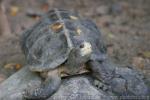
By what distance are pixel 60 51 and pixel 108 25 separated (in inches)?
108

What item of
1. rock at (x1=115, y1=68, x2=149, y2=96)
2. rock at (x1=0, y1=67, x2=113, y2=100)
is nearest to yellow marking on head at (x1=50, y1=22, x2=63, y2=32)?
rock at (x1=0, y1=67, x2=113, y2=100)

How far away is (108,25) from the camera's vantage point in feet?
24.3

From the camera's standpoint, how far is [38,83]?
4992 mm

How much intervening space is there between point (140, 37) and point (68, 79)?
243cm

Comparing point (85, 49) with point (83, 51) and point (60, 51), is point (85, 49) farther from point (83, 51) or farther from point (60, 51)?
point (60, 51)

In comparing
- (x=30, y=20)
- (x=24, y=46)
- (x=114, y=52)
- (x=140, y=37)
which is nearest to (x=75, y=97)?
(x=24, y=46)

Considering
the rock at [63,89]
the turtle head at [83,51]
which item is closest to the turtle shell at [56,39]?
the turtle head at [83,51]

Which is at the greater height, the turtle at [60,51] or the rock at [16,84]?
the turtle at [60,51]

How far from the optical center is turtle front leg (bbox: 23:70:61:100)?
185 inches

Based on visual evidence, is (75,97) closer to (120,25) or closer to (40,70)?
(40,70)

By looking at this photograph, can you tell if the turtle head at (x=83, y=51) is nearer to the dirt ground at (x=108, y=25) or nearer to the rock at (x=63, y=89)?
the rock at (x=63, y=89)

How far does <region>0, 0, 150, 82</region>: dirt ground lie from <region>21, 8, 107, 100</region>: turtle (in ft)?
2.59

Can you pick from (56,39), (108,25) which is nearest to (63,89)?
(56,39)

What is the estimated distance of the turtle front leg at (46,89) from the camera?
4688 millimetres
